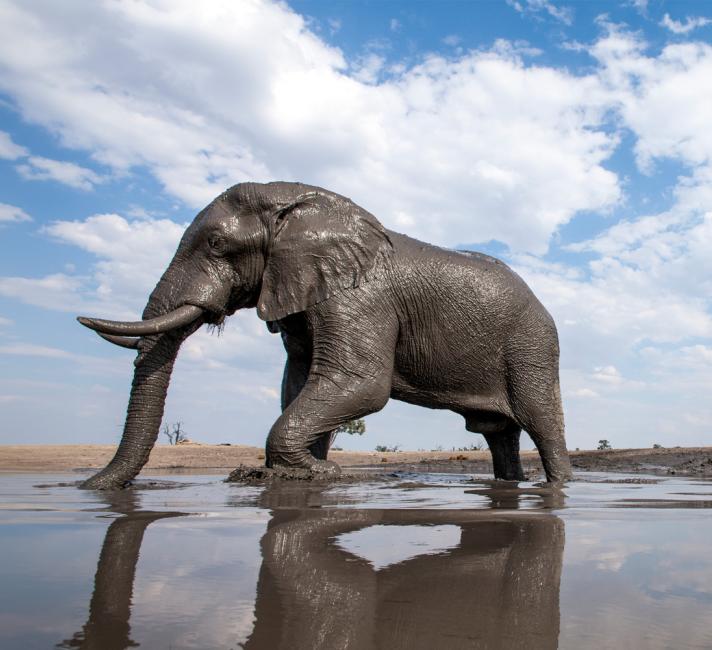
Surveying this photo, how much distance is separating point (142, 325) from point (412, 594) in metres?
5.61

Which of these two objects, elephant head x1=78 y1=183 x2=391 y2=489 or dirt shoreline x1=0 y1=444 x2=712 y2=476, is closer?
elephant head x1=78 y1=183 x2=391 y2=489

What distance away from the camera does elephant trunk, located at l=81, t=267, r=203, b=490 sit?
6.80 metres

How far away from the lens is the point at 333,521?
3125 millimetres

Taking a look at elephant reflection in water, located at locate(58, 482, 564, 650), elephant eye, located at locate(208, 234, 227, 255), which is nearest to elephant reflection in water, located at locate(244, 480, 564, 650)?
elephant reflection in water, located at locate(58, 482, 564, 650)

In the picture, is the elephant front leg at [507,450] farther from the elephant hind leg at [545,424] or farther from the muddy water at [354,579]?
the muddy water at [354,579]

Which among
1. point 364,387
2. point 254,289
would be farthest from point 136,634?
point 254,289

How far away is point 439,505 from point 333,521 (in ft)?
3.30

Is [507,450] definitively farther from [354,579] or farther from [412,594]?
[412,594]

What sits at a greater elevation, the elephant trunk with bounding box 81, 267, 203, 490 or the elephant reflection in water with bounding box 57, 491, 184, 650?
the elephant trunk with bounding box 81, 267, 203, 490

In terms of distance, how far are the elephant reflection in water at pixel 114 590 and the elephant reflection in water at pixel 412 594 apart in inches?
11.1

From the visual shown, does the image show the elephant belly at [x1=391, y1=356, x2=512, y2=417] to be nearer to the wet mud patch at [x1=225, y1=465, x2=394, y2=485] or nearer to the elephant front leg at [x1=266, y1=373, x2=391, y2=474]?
the elephant front leg at [x1=266, y1=373, x2=391, y2=474]

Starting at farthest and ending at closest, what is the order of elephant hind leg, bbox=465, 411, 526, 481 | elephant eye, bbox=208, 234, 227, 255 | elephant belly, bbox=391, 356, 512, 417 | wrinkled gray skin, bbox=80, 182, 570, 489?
1. elephant hind leg, bbox=465, 411, 526, 481
2. elephant belly, bbox=391, 356, 512, 417
3. elephant eye, bbox=208, 234, 227, 255
4. wrinkled gray skin, bbox=80, 182, 570, 489

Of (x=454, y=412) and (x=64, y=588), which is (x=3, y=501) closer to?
(x=64, y=588)

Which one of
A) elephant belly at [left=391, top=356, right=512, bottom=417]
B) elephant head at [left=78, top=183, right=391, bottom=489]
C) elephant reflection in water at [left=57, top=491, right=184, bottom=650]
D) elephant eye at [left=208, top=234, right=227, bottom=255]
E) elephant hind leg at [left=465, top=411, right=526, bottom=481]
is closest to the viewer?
elephant reflection in water at [left=57, top=491, right=184, bottom=650]
